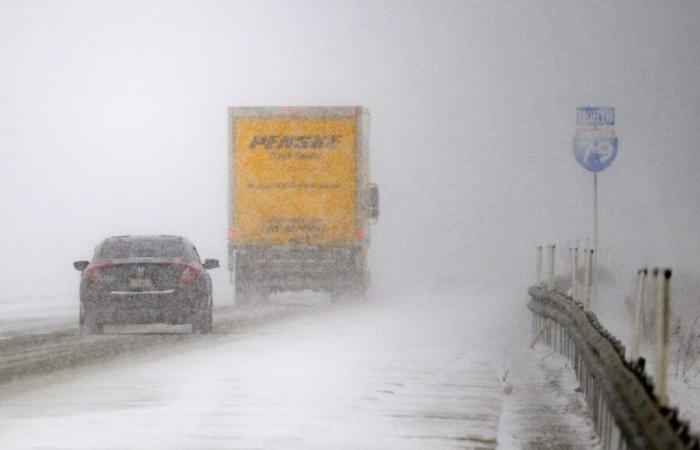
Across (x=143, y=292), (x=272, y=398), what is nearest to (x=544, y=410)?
(x=272, y=398)

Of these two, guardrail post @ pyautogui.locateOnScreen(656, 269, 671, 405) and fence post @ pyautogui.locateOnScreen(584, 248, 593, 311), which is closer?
guardrail post @ pyautogui.locateOnScreen(656, 269, 671, 405)

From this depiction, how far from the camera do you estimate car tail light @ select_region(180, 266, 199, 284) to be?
2478 centimetres

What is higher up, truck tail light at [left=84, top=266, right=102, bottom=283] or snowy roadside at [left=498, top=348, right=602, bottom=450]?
truck tail light at [left=84, top=266, right=102, bottom=283]

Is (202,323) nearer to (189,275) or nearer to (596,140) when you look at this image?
(189,275)

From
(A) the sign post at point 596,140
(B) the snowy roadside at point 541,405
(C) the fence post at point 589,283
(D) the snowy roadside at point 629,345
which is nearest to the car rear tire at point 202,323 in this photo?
(B) the snowy roadside at point 541,405

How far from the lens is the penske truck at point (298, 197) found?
120 feet

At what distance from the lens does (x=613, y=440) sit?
36.3 feet

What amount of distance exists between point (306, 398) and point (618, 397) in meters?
4.40

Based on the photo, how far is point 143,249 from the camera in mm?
26047

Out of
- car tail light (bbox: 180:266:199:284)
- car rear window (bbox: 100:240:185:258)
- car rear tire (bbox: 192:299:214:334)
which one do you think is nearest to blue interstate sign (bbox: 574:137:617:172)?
car rear window (bbox: 100:240:185:258)

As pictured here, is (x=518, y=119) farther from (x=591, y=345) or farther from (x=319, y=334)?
(x=591, y=345)

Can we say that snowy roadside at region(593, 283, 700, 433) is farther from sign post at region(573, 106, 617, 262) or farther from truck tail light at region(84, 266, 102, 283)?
truck tail light at region(84, 266, 102, 283)

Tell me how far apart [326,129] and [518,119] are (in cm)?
13222

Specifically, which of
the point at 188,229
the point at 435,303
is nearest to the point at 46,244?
the point at 188,229
